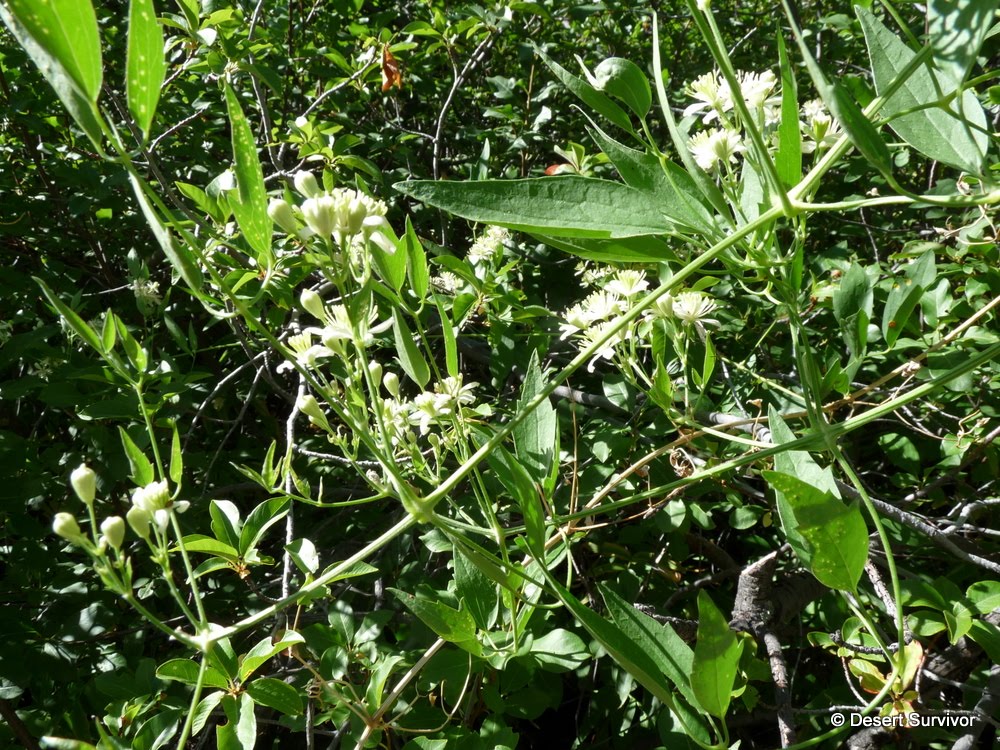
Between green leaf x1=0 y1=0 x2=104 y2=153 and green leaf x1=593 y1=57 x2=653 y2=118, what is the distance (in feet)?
1.43

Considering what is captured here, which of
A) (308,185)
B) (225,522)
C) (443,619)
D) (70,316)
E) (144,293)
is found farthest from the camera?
(144,293)

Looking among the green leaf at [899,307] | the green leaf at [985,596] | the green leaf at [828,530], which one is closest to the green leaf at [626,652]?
the green leaf at [828,530]

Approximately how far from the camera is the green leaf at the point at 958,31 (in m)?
0.44

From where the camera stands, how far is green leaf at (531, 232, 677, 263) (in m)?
0.65

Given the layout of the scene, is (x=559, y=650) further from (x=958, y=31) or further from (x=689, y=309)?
(x=958, y=31)

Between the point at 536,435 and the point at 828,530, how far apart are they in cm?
33

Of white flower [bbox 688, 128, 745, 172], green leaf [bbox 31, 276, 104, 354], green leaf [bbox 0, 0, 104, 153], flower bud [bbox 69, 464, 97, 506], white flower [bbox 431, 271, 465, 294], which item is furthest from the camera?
white flower [bbox 431, 271, 465, 294]

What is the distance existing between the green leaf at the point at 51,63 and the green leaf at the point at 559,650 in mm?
713

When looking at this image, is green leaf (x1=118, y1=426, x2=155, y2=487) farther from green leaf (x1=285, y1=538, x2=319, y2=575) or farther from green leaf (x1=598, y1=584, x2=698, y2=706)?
green leaf (x1=598, y1=584, x2=698, y2=706)

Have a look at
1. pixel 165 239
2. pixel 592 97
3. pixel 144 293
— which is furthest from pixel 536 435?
pixel 144 293

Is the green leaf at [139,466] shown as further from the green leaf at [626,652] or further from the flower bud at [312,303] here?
the green leaf at [626,652]

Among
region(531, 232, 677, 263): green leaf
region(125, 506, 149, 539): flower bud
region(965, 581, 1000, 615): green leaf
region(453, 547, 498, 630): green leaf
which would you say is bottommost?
region(965, 581, 1000, 615): green leaf

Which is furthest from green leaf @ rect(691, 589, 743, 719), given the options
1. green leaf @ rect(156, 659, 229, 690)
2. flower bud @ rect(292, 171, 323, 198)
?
green leaf @ rect(156, 659, 229, 690)

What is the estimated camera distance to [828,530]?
56cm
